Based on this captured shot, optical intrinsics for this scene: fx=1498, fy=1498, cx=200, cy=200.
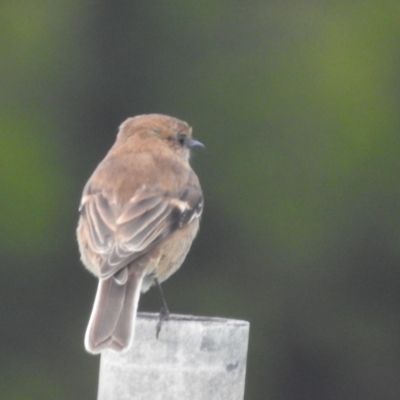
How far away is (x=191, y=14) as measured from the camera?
19656 millimetres

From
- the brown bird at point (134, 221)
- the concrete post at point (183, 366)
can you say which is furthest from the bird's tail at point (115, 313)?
the concrete post at point (183, 366)

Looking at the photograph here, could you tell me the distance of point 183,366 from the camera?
20.2 ft

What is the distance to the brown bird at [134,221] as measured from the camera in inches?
291

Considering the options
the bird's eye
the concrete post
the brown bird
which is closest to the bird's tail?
the brown bird

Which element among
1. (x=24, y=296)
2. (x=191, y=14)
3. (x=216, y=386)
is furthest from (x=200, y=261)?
(x=216, y=386)

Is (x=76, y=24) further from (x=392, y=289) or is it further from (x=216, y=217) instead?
(x=392, y=289)

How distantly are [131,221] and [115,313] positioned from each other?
3.67ft

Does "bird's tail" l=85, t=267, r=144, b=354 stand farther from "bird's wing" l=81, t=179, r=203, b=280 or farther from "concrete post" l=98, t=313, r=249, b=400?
"concrete post" l=98, t=313, r=249, b=400

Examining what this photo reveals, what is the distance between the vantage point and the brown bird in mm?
7395

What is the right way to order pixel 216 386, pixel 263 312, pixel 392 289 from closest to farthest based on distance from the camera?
1. pixel 216 386
2. pixel 263 312
3. pixel 392 289

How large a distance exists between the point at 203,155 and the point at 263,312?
205cm

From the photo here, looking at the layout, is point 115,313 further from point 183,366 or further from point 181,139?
point 181,139

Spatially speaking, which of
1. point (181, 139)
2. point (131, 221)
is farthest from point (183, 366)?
point (181, 139)

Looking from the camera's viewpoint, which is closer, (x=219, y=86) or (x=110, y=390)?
(x=110, y=390)
